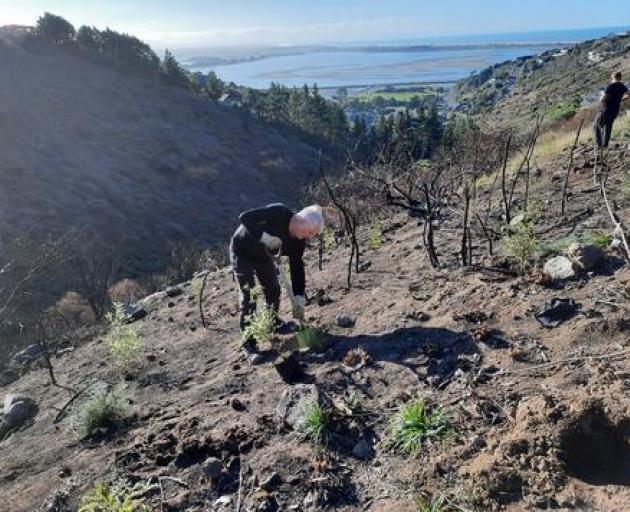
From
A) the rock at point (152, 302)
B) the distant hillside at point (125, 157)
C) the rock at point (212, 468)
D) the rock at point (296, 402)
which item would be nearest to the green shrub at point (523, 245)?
the rock at point (296, 402)

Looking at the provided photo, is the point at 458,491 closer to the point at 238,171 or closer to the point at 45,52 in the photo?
the point at 238,171

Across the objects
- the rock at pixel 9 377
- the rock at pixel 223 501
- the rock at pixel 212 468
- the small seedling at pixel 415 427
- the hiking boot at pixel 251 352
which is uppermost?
the small seedling at pixel 415 427

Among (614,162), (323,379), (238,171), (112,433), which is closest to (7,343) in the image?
(112,433)

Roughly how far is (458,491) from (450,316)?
7.06 ft

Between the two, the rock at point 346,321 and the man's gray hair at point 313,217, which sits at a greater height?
the man's gray hair at point 313,217

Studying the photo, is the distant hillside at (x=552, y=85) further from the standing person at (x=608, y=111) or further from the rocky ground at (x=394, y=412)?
the rocky ground at (x=394, y=412)

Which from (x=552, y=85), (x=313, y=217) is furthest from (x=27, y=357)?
(x=552, y=85)

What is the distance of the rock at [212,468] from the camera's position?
377cm

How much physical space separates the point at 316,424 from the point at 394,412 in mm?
552

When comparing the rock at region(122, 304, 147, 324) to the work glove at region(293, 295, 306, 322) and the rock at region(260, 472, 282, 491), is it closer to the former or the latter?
the work glove at region(293, 295, 306, 322)

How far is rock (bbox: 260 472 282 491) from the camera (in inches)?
140

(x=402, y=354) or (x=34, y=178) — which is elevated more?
(x=402, y=354)

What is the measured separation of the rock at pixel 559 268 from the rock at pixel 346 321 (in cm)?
185

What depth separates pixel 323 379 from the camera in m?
4.59
